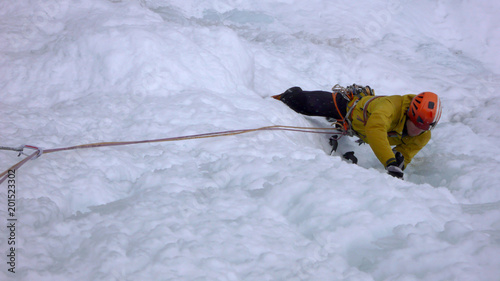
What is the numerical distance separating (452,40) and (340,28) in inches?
89.2

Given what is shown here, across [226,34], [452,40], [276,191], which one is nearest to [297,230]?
[276,191]

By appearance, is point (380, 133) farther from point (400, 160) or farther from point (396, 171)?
point (400, 160)

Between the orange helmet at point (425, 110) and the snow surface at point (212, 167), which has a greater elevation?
the orange helmet at point (425, 110)

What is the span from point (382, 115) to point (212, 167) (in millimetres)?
1980

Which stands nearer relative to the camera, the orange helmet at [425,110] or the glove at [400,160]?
the orange helmet at [425,110]

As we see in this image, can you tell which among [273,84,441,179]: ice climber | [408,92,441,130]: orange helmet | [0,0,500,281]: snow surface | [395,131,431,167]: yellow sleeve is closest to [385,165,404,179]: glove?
[273,84,441,179]: ice climber

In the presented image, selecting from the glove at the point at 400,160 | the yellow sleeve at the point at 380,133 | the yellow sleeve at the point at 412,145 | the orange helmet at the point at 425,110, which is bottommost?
the glove at the point at 400,160

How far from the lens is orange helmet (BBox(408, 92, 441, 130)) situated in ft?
12.5

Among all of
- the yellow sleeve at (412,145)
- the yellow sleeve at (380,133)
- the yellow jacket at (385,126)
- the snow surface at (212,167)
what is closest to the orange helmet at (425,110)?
the yellow jacket at (385,126)

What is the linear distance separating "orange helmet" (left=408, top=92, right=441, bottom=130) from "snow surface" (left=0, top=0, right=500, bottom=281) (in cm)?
57

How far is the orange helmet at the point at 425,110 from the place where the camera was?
3801 millimetres

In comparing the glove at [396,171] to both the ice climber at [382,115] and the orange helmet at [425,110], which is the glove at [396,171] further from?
the orange helmet at [425,110]

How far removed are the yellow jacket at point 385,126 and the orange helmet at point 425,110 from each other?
0.15 m

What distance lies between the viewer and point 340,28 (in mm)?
7301
